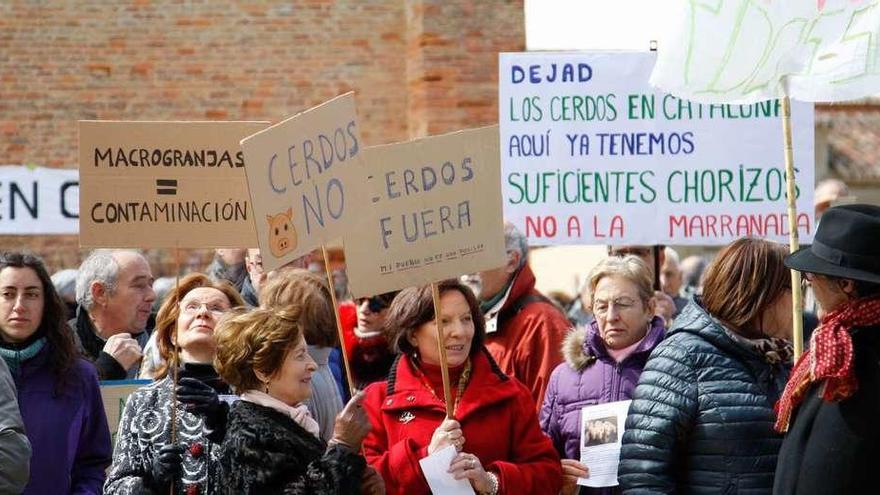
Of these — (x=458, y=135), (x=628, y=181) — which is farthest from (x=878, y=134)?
(x=458, y=135)

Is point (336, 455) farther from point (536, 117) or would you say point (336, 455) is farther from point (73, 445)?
point (536, 117)

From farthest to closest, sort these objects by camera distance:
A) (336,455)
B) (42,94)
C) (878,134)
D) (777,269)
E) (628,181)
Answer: (878,134)
(42,94)
(628,181)
(777,269)
(336,455)

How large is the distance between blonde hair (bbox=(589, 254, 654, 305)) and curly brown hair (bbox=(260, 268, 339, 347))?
1.08 metres

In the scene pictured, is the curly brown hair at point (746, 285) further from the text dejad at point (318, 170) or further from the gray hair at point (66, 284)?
the gray hair at point (66, 284)

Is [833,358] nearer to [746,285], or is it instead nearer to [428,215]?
[746,285]

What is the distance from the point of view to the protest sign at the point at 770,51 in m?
5.68

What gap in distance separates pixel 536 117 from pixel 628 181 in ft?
1.91

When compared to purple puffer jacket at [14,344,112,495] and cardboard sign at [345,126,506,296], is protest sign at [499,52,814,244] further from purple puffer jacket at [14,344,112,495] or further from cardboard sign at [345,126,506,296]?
purple puffer jacket at [14,344,112,495]

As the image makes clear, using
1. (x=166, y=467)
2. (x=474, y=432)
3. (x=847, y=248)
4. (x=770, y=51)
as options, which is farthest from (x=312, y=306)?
(x=847, y=248)

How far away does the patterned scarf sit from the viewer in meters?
4.36

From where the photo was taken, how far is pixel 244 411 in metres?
5.01

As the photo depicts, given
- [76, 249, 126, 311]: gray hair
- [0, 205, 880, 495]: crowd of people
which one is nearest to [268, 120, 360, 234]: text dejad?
[0, 205, 880, 495]: crowd of people

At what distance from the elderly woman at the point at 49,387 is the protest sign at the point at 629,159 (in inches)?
113

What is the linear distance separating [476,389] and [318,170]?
38.7 inches
